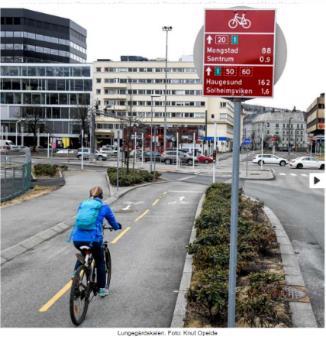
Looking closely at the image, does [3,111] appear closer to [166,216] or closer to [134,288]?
[166,216]

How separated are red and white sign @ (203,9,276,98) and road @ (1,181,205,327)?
344 centimetres

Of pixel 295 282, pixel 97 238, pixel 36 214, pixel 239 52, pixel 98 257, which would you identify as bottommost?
pixel 36 214

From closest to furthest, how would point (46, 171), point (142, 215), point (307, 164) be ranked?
point (142, 215), point (46, 171), point (307, 164)

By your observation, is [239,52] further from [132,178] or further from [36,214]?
[132,178]

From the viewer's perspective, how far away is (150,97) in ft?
334

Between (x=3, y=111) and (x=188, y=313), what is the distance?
92298 millimetres

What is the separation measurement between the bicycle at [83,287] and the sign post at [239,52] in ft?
10.7

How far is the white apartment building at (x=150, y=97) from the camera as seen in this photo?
99375mm

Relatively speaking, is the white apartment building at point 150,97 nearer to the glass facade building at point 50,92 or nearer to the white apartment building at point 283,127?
the glass facade building at point 50,92

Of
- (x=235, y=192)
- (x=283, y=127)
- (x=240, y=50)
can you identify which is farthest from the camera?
(x=283, y=127)

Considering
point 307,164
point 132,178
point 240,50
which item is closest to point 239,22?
point 240,50

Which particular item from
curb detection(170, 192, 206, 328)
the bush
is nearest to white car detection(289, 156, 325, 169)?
the bush

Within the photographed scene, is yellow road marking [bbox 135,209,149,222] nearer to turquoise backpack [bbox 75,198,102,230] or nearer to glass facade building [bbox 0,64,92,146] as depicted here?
turquoise backpack [bbox 75,198,102,230]

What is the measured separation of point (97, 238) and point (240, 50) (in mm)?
3625
